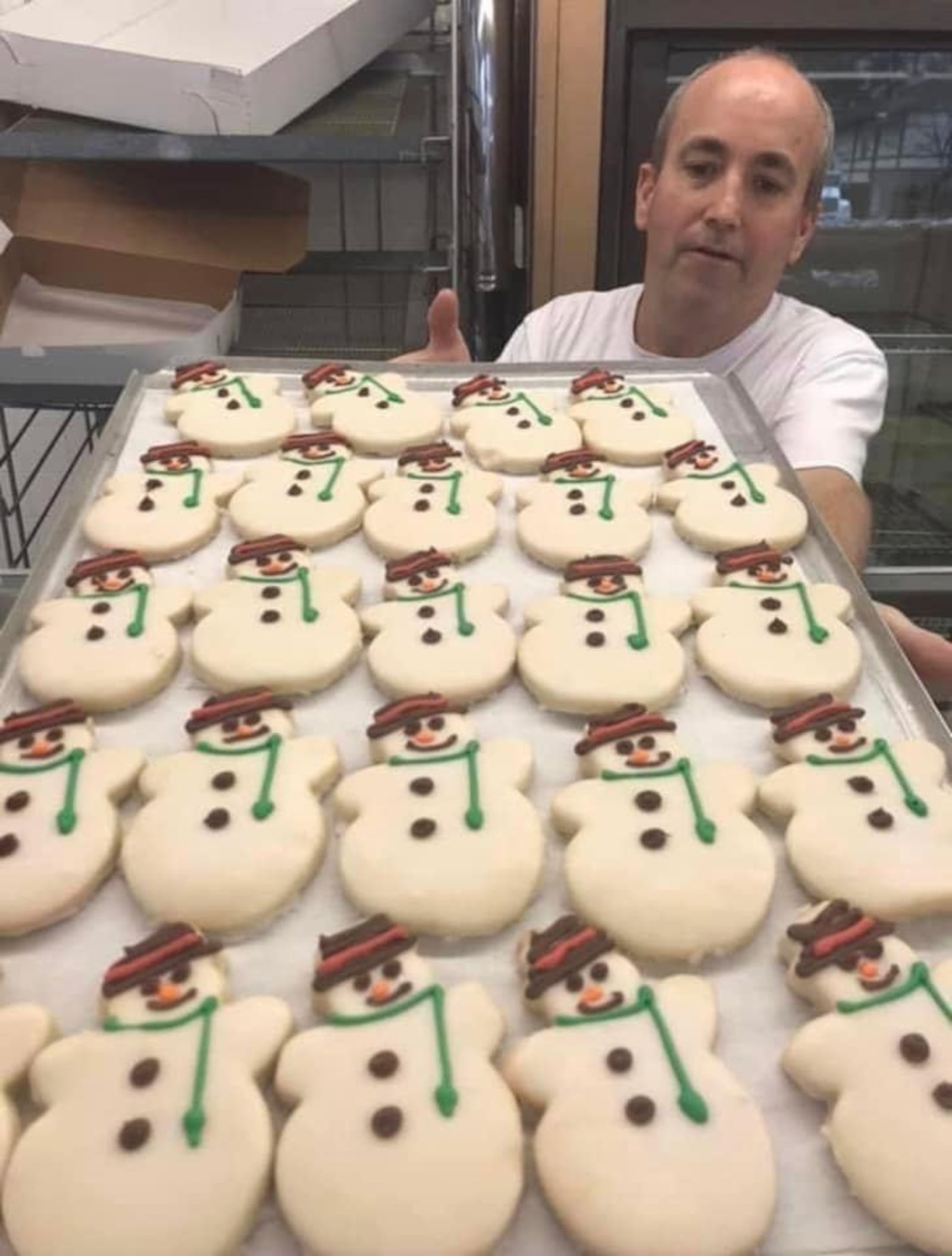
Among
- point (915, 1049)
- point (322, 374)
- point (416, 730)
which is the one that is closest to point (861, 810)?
point (915, 1049)

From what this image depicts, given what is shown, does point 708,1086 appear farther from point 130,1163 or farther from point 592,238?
point 592,238

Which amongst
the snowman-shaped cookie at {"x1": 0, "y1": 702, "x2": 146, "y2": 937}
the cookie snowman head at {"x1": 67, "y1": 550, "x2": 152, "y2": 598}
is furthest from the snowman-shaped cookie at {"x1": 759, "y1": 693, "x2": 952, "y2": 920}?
the cookie snowman head at {"x1": 67, "y1": 550, "x2": 152, "y2": 598}

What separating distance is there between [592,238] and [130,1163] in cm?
166

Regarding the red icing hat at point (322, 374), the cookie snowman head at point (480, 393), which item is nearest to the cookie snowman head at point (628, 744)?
the cookie snowman head at point (480, 393)

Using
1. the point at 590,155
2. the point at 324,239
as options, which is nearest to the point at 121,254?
the point at 324,239

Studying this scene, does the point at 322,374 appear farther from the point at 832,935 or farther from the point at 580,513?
the point at 832,935

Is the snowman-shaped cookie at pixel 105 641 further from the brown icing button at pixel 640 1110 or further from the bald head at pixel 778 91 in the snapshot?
the bald head at pixel 778 91

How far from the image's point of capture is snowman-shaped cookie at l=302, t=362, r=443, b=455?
1.19m

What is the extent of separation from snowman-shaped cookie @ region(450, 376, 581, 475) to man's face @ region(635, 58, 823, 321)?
1.16 ft

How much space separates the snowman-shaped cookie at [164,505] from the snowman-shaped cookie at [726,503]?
43cm

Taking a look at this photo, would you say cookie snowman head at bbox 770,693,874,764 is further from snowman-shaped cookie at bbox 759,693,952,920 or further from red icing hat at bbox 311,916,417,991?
red icing hat at bbox 311,916,417,991

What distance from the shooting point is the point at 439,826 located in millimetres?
714

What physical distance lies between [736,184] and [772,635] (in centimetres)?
79

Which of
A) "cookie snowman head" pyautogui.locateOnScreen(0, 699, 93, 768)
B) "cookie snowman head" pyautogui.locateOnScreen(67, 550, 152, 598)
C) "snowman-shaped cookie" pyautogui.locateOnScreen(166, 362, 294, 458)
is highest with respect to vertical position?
"snowman-shaped cookie" pyautogui.locateOnScreen(166, 362, 294, 458)
